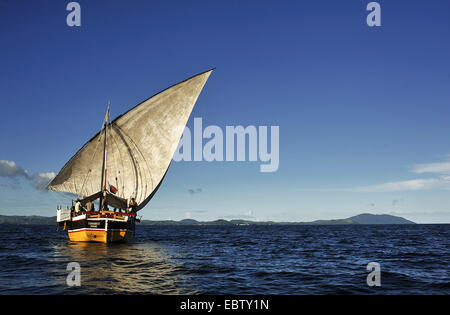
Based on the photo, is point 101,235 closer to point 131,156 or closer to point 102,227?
point 102,227

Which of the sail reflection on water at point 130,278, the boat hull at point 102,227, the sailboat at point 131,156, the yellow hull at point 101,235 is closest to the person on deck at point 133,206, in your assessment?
the sailboat at point 131,156

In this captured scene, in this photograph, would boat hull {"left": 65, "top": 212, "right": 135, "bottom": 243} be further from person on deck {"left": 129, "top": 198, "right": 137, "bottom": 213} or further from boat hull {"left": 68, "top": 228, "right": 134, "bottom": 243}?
person on deck {"left": 129, "top": 198, "right": 137, "bottom": 213}

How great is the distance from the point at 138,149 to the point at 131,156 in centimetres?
108

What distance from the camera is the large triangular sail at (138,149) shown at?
36.5 metres

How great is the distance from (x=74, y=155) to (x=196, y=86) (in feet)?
47.2

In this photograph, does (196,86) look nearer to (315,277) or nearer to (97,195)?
(97,195)

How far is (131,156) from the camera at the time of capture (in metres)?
37.4

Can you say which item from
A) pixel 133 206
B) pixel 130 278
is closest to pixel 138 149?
pixel 133 206

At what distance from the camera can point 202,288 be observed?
1259 cm

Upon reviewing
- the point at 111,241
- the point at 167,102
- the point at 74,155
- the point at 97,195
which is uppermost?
the point at 167,102

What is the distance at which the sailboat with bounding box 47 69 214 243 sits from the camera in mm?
36094

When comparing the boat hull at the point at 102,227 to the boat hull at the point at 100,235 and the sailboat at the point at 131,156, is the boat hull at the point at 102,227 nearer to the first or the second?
the boat hull at the point at 100,235
